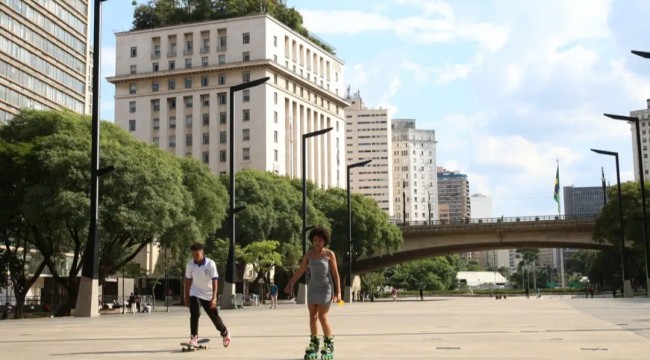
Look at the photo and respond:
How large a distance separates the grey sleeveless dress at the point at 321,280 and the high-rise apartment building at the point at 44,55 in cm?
6585

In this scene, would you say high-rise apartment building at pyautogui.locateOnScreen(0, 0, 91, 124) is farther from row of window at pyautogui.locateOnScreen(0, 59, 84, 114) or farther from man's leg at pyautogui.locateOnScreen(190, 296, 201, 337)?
man's leg at pyautogui.locateOnScreen(190, 296, 201, 337)

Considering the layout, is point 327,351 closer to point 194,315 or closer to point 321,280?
point 321,280

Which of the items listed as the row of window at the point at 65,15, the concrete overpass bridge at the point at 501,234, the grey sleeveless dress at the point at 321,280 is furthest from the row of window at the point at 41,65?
the grey sleeveless dress at the point at 321,280

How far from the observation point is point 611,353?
11992mm

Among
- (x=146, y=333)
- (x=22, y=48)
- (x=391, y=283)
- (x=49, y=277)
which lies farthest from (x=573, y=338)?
(x=391, y=283)

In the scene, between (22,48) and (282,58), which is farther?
(282,58)

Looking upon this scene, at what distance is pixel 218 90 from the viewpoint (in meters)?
110

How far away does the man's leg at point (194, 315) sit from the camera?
1297cm

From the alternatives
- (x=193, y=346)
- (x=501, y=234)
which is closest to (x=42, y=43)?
(x=501, y=234)

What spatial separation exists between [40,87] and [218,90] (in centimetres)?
3203

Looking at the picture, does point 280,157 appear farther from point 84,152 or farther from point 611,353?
point 611,353

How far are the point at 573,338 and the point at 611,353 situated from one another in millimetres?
3308

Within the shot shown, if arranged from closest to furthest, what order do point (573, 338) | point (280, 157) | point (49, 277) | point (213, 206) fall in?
point (573, 338) → point (213, 206) → point (49, 277) → point (280, 157)

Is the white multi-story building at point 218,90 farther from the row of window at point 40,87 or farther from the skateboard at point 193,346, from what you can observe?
the skateboard at point 193,346
